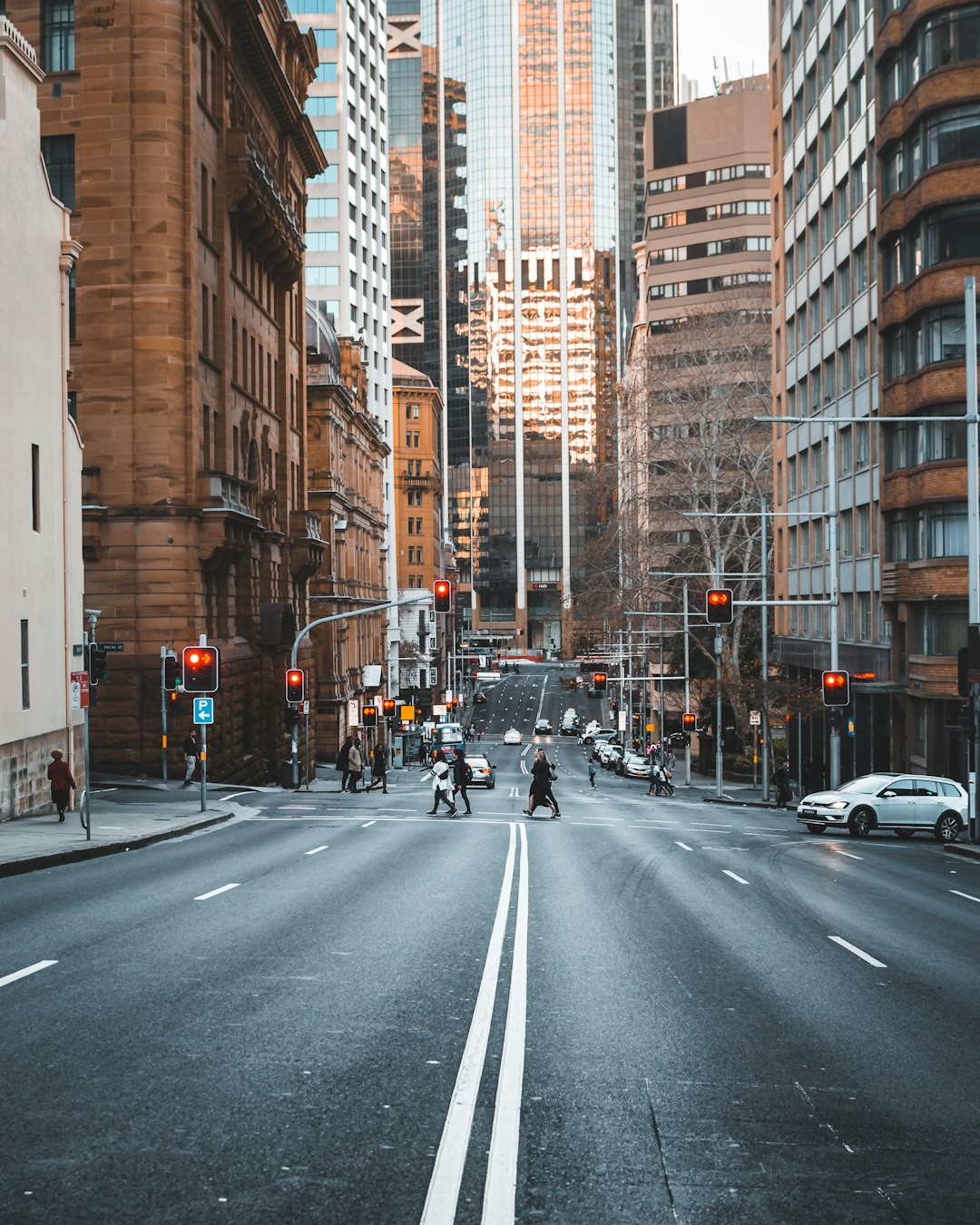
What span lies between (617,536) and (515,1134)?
59.8 m

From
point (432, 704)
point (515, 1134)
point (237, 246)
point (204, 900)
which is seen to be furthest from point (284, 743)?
point (432, 704)

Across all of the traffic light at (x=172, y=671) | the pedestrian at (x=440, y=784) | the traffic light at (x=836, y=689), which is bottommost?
the pedestrian at (x=440, y=784)

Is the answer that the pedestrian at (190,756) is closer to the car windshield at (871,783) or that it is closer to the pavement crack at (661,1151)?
the car windshield at (871,783)

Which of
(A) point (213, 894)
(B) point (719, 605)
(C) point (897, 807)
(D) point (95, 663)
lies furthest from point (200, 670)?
(C) point (897, 807)

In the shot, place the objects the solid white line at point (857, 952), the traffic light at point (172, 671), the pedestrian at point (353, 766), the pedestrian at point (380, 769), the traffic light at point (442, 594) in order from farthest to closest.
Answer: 1. the pedestrian at point (380, 769)
2. the pedestrian at point (353, 766)
3. the traffic light at point (442, 594)
4. the traffic light at point (172, 671)
5. the solid white line at point (857, 952)

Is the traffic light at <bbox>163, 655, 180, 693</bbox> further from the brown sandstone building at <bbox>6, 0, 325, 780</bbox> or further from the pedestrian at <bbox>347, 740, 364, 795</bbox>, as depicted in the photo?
the pedestrian at <bbox>347, 740, 364, 795</bbox>

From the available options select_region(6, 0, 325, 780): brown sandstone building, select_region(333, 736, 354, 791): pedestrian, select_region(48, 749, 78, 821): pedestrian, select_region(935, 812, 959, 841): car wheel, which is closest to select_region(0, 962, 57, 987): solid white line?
select_region(48, 749, 78, 821): pedestrian

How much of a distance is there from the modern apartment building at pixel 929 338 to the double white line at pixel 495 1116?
28904 mm

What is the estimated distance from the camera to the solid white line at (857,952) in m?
12.3

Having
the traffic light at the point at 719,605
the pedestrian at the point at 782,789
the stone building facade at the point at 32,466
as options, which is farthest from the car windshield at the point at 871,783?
the stone building facade at the point at 32,466

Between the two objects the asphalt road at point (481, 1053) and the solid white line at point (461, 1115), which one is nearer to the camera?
the solid white line at point (461, 1115)

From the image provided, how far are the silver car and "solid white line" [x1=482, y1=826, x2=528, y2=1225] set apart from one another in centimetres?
2039

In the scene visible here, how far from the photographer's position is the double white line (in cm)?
591

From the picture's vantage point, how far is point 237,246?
→ 1941 inches
